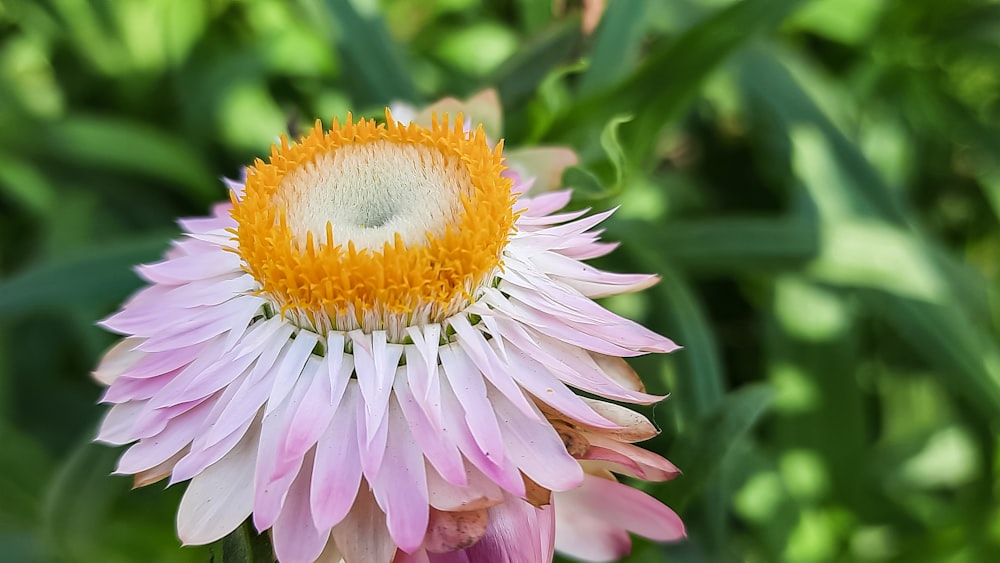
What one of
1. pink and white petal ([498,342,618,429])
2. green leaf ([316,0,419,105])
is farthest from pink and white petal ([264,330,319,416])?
green leaf ([316,0,419,105])

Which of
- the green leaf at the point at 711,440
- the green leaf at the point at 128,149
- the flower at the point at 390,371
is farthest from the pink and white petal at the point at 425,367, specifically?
the green leaf at the point at 128,149

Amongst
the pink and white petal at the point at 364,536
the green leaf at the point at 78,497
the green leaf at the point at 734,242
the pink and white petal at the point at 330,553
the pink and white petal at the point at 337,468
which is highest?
the green leaf at the point at 734,242

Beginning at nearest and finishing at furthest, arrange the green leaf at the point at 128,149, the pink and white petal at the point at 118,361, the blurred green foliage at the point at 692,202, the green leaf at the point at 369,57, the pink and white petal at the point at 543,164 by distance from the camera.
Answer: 1. the pink and white petal at the point at 118,361
2. the pink and white petal at the point at 543,164
3. the blurred green foliage at the point at 692,202
4. the green leaf at the point at 369,57
5. the green leaf at the point at 128,149

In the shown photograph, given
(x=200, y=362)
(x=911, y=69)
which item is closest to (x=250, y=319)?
(x=200, y=362)

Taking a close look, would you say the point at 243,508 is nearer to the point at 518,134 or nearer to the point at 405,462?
the point at 405,462

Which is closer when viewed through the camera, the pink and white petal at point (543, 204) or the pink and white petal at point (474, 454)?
the pink and white petal at point (474, 454)

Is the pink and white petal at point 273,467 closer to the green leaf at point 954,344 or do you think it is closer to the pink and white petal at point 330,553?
the pink and white petal at point 330,553

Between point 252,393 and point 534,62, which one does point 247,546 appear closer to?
point 252,393

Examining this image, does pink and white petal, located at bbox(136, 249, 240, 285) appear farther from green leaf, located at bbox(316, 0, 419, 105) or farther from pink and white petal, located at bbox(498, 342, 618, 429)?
green leaf, located at bbox(316, 0, 419, 105)
